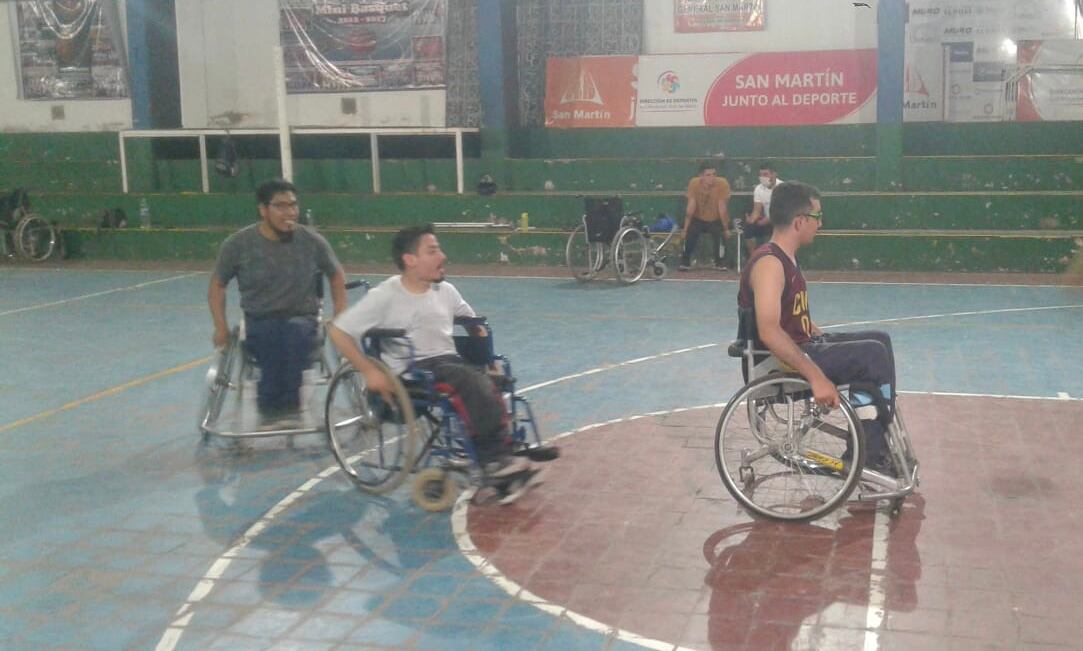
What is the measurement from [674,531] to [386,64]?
13062 mm

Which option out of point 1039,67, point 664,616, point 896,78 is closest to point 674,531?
point 664,616

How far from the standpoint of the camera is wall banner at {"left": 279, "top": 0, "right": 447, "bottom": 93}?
55.5 ft

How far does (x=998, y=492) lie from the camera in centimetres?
560

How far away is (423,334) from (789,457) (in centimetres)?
171

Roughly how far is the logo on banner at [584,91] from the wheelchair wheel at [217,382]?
35.4 feet

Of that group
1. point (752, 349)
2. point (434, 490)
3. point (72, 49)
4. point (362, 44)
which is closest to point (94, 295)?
point (362, 44)

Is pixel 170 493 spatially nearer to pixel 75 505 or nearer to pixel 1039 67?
pixel 75 505

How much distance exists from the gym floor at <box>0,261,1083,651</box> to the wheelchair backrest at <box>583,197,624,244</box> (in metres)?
4.41

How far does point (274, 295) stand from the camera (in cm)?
655

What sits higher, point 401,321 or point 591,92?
point 591,92

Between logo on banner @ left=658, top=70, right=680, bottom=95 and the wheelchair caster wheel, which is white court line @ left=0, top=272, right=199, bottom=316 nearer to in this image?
logo on banner @ left=658, top=70, right=680, bottom=95

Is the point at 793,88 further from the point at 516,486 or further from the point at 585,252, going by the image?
the point at 516,486

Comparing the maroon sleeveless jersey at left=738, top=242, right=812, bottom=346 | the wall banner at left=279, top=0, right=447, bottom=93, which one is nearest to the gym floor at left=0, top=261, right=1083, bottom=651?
the maroon sleeveless jersey at left=738, top=242, right=812, bottom=346

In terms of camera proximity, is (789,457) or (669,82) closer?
(789,457)
